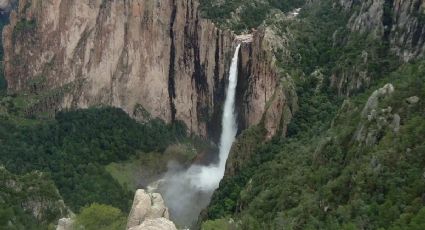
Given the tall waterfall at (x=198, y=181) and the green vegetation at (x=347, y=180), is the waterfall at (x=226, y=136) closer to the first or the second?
the tall waterfall at (x=198, y=181)

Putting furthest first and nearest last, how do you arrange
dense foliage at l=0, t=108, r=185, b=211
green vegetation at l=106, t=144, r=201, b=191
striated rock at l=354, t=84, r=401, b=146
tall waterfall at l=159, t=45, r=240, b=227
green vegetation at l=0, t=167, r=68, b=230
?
green vegetation at l=106, t=144, r=201, b=191 < dense foliage at l=0, t=108, r=185, b=211 < tall waterfall at l=159, t=45, r=240, b=227 < green vegetation at l=0, t=167, r=68, b=230 < striated rock at l=354, t=84, r=401, b=146

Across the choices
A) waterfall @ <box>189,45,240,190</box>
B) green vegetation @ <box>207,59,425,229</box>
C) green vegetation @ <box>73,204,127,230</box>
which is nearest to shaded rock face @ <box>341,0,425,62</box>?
green vegetation @ <box>207,59,425,229</box>

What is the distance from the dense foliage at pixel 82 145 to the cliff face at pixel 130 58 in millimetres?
3028

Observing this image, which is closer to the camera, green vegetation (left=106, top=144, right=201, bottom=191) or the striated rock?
the striated rock

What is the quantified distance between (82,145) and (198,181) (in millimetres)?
21536

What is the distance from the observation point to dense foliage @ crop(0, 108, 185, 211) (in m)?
107

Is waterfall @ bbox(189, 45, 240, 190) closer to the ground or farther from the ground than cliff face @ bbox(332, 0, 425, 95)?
closer to the ground

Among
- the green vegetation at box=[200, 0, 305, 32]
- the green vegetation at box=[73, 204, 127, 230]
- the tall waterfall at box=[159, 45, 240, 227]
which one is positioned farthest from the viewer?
the green vegetation at box=[200, 0, 305, 32]

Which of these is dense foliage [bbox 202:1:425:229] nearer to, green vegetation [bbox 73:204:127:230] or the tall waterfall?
the tall waterfall

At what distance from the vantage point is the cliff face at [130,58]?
12144cm

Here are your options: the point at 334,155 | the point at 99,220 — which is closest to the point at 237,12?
the point at 334,155

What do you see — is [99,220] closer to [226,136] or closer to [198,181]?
[198,181]

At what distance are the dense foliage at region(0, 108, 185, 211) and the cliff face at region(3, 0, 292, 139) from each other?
9.93ft

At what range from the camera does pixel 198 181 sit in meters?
109
